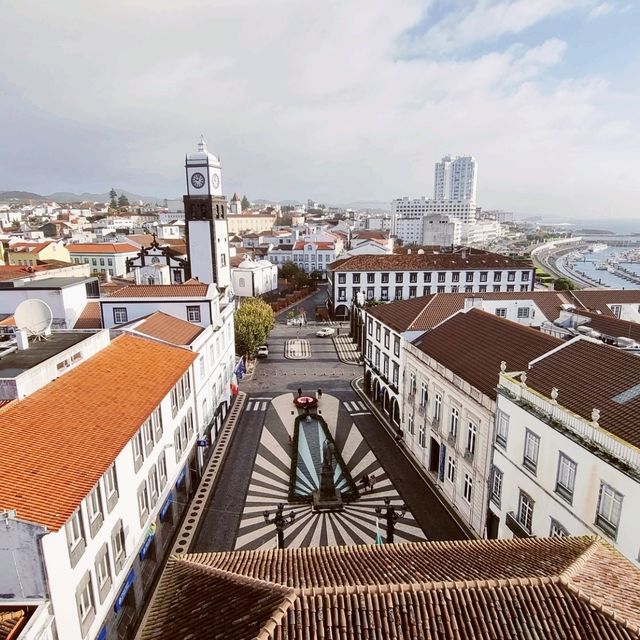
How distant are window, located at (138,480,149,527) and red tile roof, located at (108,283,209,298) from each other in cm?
1994

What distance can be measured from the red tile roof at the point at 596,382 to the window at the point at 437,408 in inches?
301

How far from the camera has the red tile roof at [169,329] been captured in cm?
3248

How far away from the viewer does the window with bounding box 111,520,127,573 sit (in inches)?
734

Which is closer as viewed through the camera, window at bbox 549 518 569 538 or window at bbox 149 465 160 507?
window at bbox 549 518 569 538

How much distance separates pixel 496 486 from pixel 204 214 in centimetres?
4529

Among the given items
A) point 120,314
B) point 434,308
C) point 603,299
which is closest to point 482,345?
point 434,308

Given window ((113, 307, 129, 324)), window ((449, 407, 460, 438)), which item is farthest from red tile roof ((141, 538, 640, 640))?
window ((113, 307, 129, 324))

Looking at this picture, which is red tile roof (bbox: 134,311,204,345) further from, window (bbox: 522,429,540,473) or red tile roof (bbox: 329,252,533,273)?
red tile roof (bbox: 329,252,533,273)

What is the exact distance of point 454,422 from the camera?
28250mm

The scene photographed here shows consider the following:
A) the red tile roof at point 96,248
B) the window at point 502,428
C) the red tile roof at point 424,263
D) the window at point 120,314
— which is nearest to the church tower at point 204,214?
the window at point 120,314

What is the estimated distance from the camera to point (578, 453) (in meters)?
17.9

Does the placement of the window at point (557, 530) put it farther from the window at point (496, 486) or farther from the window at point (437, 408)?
the window at point (437, 408)

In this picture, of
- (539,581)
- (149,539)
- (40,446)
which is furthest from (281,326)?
(539,581)

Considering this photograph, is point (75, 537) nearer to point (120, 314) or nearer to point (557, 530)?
point (557, 530)
